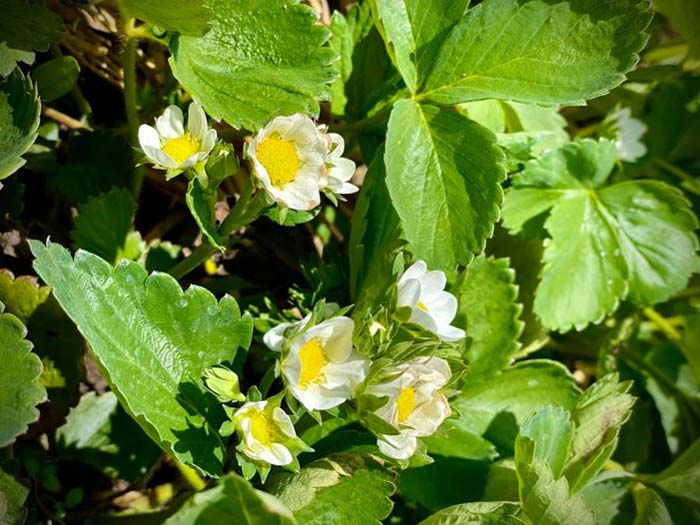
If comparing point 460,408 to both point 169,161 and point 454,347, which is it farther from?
point 169,161

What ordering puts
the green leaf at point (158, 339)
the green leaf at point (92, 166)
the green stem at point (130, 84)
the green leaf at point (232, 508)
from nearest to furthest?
1. the green leaf at point (232, 508)
2. the green leaf at point (158, 339)
3. the green stem at point (130, 84)
4. the green leaf at point (92, 166)

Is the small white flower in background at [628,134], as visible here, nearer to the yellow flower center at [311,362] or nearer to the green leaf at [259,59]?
the green leaf at [259,59]

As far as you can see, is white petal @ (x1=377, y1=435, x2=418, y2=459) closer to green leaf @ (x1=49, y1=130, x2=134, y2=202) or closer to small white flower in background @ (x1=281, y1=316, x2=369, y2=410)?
small white flower in background @ (x1=281, y1=316, x2=369, y2=410)

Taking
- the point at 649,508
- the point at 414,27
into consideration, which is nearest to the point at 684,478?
the point at 649,508

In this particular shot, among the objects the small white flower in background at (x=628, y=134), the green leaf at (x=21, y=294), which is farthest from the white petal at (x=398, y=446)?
the small white flower in background at (x=628, y=134)

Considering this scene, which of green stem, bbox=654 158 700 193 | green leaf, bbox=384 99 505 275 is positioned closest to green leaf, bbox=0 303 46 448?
green leaf, bbox=384 99 505 275

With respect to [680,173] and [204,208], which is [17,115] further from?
→ [680,173]

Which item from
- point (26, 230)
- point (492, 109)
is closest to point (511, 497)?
point (492, 109)
